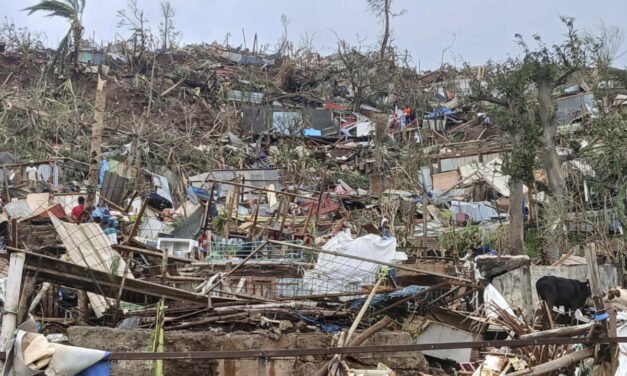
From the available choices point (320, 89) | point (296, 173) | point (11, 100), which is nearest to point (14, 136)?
point (11, 100)

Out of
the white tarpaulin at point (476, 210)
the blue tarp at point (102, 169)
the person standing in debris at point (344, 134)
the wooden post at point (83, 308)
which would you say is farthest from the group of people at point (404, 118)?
the wooden post at point (83, 308)

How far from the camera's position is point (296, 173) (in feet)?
67.9

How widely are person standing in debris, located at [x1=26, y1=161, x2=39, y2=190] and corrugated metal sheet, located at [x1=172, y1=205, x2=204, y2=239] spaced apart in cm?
432

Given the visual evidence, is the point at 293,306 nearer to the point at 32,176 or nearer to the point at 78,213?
the point at 78,213

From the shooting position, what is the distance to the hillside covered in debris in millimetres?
5828

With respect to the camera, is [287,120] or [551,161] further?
[287,120]

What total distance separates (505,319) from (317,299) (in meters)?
2.23

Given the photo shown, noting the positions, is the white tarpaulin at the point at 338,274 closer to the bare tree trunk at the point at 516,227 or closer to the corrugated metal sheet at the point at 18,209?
the bare tree trunk at the point at 516,227

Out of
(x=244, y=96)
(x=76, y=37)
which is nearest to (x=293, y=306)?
(x=76, y=37)

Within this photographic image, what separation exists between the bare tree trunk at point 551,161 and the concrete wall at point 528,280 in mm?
2932

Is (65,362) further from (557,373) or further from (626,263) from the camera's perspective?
(626,263)

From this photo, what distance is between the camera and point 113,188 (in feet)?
48.5

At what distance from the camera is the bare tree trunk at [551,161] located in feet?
45.3

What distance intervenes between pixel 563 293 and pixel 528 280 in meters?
0.48
